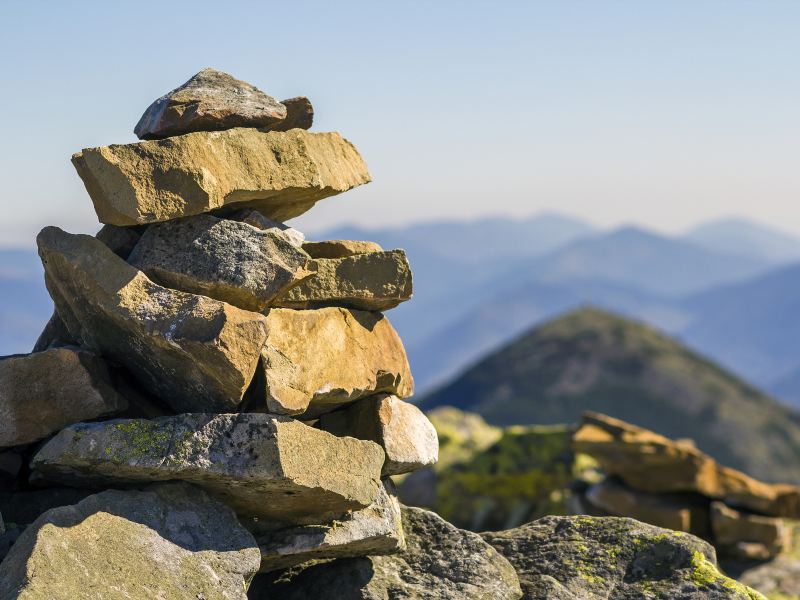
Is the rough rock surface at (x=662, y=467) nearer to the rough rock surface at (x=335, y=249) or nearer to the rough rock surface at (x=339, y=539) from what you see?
the rough rock surface at (x=335, y=249)

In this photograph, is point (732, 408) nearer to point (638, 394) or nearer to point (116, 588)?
point (638, 394)

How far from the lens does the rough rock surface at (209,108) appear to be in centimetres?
1066

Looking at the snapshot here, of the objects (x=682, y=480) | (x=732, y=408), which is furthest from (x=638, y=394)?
(x=682, y=480)

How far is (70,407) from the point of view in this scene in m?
9.88

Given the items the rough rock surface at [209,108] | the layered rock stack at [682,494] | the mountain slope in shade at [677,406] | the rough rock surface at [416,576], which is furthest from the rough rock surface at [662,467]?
the mountain slope in shade at [677,406]

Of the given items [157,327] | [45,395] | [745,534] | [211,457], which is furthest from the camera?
[745,534]

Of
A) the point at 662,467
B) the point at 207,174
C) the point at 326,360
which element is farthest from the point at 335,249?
the point at 662,467

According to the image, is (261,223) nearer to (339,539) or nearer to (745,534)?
(339,539)

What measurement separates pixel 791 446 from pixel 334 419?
168 m

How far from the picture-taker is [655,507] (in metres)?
26.9

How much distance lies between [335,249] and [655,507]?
61.7 ft

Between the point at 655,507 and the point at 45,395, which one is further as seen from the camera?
the point at 655,507

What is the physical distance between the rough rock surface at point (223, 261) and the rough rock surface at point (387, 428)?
2228 mm

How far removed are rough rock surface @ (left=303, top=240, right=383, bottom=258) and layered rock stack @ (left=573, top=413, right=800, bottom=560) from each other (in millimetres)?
16799
